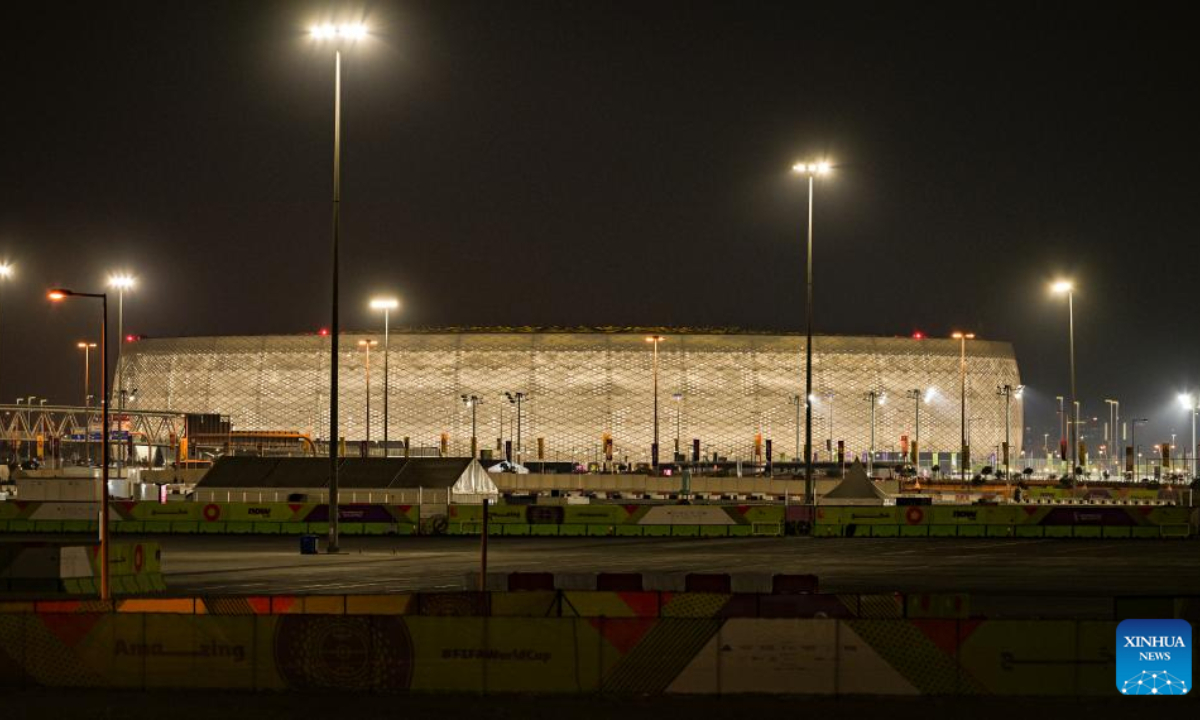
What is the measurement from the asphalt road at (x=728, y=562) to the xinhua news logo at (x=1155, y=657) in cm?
1336

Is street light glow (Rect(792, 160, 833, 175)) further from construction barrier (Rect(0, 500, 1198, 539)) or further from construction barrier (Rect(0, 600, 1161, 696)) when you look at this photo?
construction barrier (Rect(0, 600, 1161, 696))

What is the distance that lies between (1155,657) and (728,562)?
2677 cm

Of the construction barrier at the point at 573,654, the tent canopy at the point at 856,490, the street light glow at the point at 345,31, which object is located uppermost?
the street light glow at the point at 345,31

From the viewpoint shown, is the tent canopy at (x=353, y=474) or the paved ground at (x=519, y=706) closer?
the paved ground at (x=519, y=706)

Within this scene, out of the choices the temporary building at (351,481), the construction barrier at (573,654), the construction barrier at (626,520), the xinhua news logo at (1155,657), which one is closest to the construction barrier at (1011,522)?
the construction barrier at (626,520)

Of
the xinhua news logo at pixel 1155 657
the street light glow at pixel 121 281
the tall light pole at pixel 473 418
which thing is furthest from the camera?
the tall light pole at pixel 473 418

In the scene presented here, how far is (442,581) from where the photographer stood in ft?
123

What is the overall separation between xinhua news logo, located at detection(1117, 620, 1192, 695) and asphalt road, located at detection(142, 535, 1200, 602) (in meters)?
13.4

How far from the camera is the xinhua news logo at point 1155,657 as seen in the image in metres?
17.9

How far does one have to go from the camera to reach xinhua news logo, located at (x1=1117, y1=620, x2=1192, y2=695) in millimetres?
17891

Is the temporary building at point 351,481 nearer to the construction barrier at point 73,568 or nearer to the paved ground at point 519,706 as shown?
the construction barrier at point 73,568

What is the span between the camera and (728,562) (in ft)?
146

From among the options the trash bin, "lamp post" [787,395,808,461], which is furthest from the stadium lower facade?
the trash bin

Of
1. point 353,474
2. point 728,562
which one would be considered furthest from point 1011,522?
point 353,474
